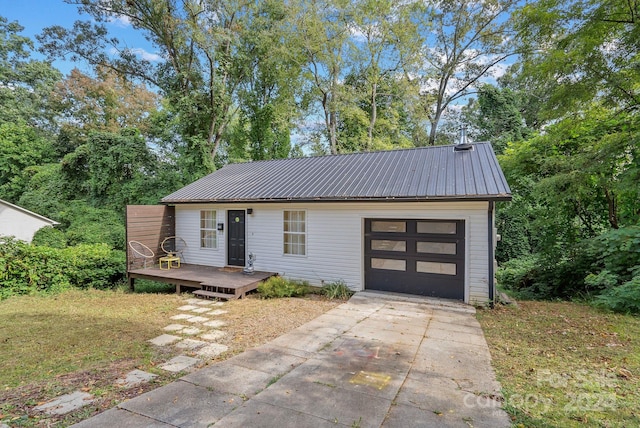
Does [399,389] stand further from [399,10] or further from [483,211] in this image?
[399,10]

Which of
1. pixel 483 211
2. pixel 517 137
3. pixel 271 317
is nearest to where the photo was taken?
pixel 271 317

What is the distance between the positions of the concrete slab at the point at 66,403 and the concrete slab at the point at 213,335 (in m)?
1.84

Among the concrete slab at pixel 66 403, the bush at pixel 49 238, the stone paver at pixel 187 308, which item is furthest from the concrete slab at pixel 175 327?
the bush at pixel 49 238

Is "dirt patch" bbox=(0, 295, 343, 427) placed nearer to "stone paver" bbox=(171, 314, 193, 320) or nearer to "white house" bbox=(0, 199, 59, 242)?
"stone paver" bbox=(171, 314, 193, 320)

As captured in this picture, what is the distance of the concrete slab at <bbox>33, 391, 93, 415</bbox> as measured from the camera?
2904mm

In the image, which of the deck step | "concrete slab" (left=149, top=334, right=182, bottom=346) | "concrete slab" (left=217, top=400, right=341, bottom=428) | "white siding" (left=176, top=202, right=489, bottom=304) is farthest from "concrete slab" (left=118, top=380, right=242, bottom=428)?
"white siding" (left=176, top=202, right=489, bottom=304)

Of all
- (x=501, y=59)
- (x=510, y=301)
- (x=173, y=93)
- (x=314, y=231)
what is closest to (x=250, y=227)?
(x=314, y=231)

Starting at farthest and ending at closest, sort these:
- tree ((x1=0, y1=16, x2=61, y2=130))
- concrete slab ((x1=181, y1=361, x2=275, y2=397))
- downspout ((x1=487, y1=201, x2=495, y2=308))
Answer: tree ((x1=0, y1=16, x2=61, y2=130))
downspout ((x1=487, y1=201, x2=495, y2=308))
concrete slab ((x1=181, y1=361, x2=275, y2=397))

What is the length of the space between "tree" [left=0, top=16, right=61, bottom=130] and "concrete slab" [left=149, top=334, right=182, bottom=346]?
25.9 meters

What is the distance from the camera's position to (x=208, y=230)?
10203 mm

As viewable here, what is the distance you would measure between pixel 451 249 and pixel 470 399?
4.19 metres

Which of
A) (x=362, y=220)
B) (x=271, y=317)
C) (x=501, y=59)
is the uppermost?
(x=501, y=59)

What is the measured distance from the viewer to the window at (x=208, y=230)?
10117 mm

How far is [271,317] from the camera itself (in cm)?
596
